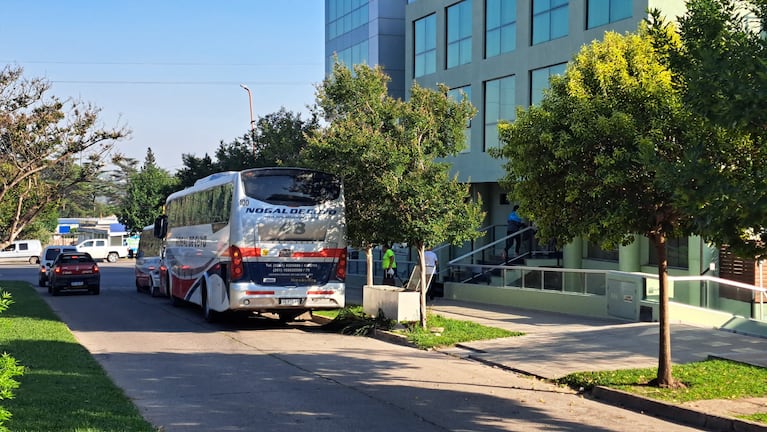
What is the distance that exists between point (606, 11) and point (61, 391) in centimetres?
1834

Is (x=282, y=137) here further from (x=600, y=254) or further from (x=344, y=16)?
(x=344, y=16)

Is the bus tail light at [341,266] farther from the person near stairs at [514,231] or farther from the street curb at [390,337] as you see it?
the person near stairs at [514,231]

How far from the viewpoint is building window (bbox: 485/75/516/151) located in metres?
26.8

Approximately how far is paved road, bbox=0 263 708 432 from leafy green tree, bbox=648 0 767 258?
3019 millimetres

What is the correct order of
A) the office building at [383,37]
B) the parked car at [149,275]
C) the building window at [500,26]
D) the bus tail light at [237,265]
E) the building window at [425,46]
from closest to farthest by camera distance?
the bus tail light at [237,265] < the building window at [500,26] < the parked car at [149,275] < the building window at [425,46] < the office building at [383,37]

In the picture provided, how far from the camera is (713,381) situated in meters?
Result: 10.8

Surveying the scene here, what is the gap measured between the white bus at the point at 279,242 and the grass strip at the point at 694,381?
8.09 metres

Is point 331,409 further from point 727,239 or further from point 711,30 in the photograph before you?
point 711,30

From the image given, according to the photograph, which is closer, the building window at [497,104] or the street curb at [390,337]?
the street curb at [390,337]

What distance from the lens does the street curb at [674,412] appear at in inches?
340

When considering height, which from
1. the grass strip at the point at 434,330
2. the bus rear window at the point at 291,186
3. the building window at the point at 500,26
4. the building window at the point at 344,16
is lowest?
the grass strip at the point at 434,330

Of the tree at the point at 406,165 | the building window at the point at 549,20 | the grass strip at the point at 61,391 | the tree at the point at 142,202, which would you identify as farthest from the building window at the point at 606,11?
the tree at the point at 142,202

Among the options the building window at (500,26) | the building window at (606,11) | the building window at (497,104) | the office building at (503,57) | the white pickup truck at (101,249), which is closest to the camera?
the building window at (606,11)

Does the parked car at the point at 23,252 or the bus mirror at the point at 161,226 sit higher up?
the bus mirror at the point at 161,226
